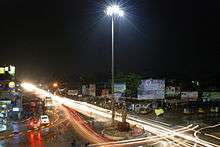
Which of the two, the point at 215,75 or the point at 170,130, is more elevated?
the point at 215,75

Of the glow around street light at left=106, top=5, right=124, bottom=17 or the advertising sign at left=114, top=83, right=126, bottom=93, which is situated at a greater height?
the glow around street light at left=106, top=5, right=124, bottom=17

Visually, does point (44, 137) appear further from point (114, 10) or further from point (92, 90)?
point (92, 90)

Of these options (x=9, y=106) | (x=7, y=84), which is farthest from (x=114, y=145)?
(x=7, y=84)

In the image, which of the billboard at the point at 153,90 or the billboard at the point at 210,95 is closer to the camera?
the billboard at the point at 153,90

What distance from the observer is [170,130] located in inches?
1446

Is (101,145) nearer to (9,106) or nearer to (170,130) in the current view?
(170,130)

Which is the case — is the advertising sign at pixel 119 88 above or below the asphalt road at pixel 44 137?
above

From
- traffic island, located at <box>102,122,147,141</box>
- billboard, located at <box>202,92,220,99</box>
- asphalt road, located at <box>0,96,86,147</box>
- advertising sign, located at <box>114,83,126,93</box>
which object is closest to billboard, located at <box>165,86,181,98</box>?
billboard, located at <box>202,92,220,99</box>

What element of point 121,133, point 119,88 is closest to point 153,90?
point 119,88

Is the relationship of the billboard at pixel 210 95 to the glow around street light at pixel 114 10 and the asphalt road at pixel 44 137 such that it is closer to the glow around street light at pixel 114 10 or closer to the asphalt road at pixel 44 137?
the asphalt road at pixel 44 137

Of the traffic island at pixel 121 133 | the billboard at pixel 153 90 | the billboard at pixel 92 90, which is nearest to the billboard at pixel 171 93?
the billboard at pixel 153 90

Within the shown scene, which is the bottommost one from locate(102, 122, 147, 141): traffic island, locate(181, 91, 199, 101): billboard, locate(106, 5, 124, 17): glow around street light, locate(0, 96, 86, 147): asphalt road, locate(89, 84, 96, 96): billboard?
locate(0, 96, 86, 147): asphalt road

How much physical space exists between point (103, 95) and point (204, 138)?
48123 mm

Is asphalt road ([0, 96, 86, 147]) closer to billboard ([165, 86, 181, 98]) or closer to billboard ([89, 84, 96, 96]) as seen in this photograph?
billboard ([165, 86, 181, 98])
